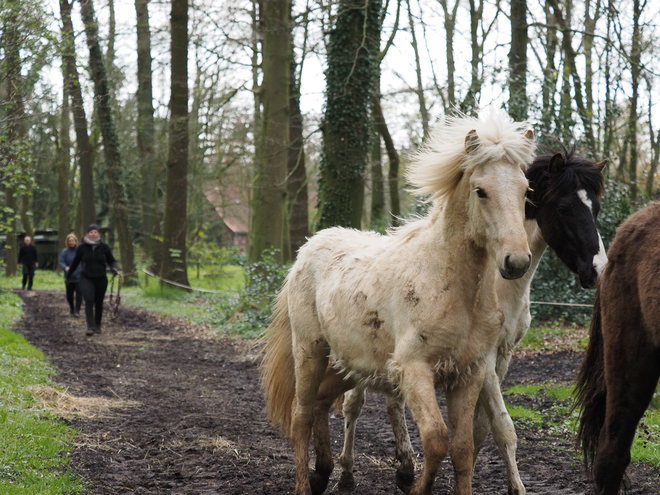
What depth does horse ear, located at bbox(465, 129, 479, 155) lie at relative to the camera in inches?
141

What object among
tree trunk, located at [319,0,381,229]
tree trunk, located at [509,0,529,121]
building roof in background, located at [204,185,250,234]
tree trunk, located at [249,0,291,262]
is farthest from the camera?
building roof in background, located at [204,185,250,234]

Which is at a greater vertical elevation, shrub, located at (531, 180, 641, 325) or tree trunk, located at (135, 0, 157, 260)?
tree trunk, located at (135, 0, 157, 260)

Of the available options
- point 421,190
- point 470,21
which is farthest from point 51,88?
point 470,21

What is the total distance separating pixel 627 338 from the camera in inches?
162

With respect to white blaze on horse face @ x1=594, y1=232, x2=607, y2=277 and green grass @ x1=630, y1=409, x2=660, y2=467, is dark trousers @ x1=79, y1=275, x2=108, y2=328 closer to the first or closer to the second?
green grass @ x1=630, y1=409, x2=660, y2=467

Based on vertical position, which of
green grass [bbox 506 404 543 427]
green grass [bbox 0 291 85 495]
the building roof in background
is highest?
the building roof in background

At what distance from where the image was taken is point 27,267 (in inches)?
997

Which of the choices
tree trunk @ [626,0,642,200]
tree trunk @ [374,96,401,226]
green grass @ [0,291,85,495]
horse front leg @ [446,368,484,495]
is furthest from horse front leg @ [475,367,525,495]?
tree trunk @ [374,96,401,226]

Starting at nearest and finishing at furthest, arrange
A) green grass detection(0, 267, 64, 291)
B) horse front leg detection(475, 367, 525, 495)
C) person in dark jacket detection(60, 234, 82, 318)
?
horse front leg detection(475, 367, 525, 495), person in dark jacket detection(60, 234, 82, 318), green grass detection(0, 267, 64, 291)

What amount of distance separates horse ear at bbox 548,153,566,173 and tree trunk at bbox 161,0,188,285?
1581cm

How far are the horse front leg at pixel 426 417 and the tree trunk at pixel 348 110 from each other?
902 cm

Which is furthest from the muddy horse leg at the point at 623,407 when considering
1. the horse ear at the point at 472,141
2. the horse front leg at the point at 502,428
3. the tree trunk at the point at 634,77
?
the tree trunk at the point at 634,77

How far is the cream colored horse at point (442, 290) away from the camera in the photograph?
11.4ft

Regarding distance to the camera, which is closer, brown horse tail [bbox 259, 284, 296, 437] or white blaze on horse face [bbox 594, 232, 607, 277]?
white blaze on horse face [bbox 594, 232, 607, 277]
